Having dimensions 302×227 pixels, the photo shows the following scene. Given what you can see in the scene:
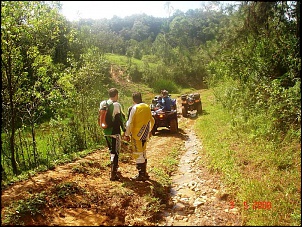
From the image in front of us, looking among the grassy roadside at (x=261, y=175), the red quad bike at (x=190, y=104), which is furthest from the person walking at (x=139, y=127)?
the red quad bike at (x=190, y=104)

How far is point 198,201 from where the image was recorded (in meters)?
4.84

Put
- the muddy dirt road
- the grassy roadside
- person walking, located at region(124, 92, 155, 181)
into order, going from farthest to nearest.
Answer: person walking, located at region(124, 92, 155, 181) → the muddy dirt road → the grassy roadside

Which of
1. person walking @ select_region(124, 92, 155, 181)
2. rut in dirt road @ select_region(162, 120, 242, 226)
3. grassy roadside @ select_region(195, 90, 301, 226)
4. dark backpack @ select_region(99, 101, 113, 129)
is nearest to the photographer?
grassy roadside @ select_region(195, 90, 301, 226)

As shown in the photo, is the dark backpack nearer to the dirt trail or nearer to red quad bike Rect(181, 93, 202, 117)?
the dirt trail

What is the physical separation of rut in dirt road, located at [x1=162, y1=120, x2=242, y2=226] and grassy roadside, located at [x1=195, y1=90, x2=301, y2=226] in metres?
0.20

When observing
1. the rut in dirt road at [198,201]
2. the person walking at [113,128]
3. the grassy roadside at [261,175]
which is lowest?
the rut in dirt road at [198,201]

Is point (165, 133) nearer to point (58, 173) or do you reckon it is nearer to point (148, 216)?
point (58, 173)

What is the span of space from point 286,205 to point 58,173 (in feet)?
14.2

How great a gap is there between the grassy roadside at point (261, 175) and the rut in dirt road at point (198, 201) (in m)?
0.20

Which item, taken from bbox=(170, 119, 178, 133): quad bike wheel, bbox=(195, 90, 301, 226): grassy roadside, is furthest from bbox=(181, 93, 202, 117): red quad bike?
bbox=(195, 90, 301, 226): grassy roadside

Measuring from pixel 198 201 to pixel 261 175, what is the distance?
133 cm

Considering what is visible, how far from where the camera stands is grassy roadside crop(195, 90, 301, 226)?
13.0 ft

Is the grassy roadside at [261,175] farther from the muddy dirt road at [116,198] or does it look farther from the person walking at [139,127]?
the person walking at [139,127]

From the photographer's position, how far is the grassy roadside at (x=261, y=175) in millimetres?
3949
